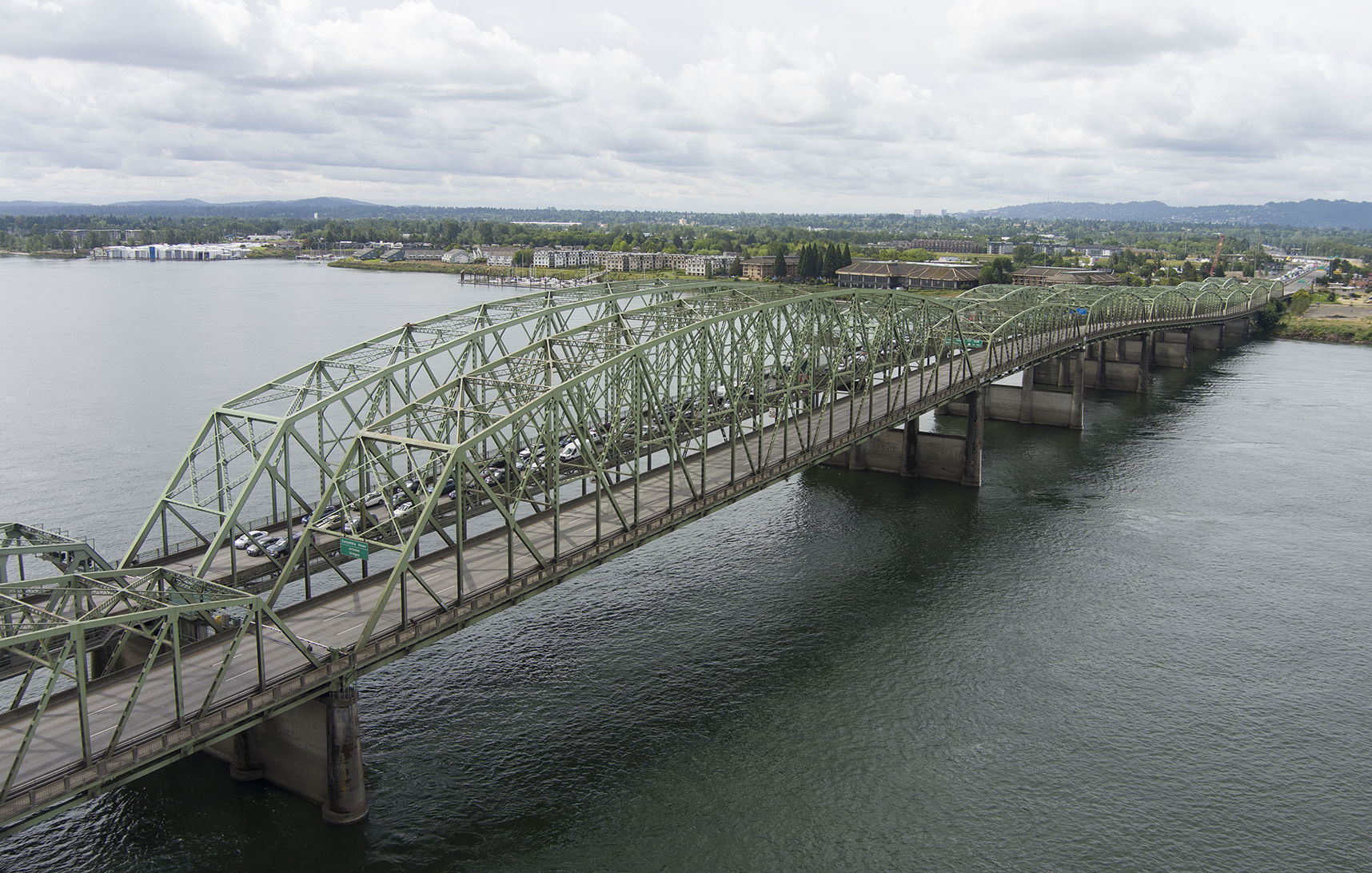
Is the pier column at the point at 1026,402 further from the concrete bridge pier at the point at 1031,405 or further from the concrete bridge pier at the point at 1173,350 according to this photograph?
the concrete bridge pier at the point at 1173,350

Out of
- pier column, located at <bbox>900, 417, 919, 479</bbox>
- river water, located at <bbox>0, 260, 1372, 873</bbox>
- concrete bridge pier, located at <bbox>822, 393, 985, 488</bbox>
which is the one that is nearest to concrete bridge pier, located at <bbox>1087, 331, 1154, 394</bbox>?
river water, located at <bbox>0, 260, 1372, 873</bbox>

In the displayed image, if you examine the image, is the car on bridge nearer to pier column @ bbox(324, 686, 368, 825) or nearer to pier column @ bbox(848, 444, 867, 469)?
pier column @ bbox(324, 686, 368, 825)

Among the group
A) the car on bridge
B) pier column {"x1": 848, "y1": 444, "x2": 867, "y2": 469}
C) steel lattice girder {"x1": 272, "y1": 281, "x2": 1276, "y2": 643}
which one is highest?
steel lattice girder {"x1": 272, "y1": 281, "x2": 1276, "y2": 643}

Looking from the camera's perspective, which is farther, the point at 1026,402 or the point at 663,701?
the point at 1026,402

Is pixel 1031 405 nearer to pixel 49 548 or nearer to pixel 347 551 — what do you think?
pixel 347 551

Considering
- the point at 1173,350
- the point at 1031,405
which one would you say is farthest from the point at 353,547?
the point at 1173,350

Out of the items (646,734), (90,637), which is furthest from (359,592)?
(646,734)
